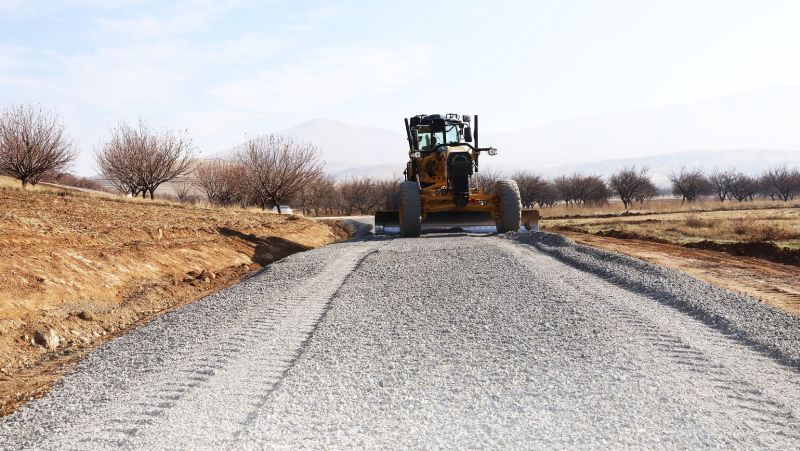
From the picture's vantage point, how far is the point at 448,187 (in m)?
19.0

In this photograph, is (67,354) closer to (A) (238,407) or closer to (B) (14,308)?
(B) (14,308)

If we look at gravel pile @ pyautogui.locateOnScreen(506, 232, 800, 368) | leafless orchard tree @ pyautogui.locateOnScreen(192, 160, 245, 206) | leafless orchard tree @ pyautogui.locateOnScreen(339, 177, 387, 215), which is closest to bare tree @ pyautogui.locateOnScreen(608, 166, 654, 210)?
leafless orchard tree @ pyautogui.locateOnScreen(339, 177, 387, 215)

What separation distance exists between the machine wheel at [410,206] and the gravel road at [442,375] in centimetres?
906

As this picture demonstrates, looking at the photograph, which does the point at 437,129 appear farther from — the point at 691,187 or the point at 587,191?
the point at 587,191

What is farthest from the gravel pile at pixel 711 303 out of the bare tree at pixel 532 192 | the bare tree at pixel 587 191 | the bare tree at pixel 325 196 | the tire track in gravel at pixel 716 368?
the bare tree at pixel 587 191

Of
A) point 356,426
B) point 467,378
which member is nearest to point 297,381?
point 356,426

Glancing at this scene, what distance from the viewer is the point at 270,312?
7.64 metres

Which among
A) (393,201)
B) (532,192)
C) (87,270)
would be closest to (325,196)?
(532,192)

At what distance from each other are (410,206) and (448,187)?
64.6 inches

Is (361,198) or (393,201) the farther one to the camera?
(361,198)

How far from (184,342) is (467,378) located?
120 inches

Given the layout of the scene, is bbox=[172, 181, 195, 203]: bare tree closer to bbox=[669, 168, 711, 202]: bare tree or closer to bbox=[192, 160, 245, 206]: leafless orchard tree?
bbox=[192, 160, 245, 206]: leafless orchard tree

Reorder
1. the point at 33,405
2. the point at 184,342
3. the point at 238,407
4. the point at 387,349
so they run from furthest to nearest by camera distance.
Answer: the point at 184,342, the point at 387,349, the point at 33,405, the point at 238,407

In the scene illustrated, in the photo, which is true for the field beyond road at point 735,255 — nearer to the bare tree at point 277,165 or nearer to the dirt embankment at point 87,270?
the dirt embankment at point 87,270
